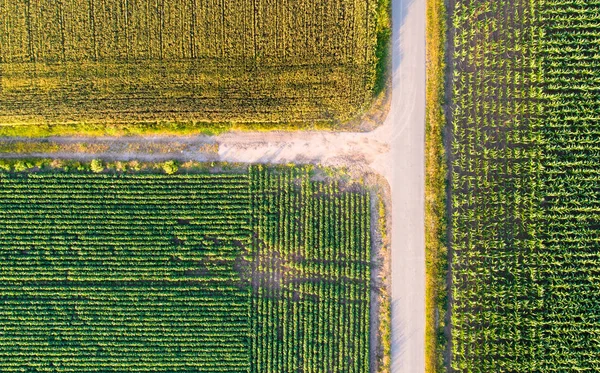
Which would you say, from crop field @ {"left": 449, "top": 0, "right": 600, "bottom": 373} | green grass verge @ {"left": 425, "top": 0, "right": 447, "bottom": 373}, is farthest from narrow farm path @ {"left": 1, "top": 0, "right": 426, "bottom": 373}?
crop field @ {"left": 449, "top": 0, "right": 600, "bottom": 373}

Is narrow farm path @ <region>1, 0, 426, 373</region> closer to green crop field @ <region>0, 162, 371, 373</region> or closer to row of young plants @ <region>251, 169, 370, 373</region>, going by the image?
green crop field @ <region>0, 162, 371, 373</region>

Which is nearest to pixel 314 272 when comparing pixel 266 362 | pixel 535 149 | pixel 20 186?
pixel 266 362

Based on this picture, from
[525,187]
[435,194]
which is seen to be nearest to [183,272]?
[435,194]

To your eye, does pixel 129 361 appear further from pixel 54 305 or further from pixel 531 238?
pixel 531 238

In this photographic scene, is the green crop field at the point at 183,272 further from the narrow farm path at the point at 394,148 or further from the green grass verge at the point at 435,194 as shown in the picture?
the green grass verge at the point at 435,194

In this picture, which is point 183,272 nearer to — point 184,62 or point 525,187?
point 184,62

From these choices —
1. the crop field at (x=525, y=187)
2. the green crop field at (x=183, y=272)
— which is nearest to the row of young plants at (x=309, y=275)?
the green crop field at (x=183, y=272)

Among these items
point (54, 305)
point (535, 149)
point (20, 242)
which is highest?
point (535, 149)
